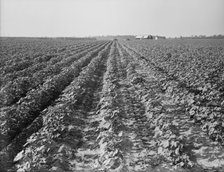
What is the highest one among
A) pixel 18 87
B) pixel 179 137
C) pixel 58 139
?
pixel 18 87

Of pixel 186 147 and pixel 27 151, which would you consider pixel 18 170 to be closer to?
pixel 27 151

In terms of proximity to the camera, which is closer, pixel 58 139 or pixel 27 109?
pixel 58 139

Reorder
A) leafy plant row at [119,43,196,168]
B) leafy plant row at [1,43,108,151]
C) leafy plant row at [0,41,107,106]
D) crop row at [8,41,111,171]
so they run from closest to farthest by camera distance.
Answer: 1. crop row at [8,41,111,171]
2. leafy plant row at [119,43,196,168]
3. leafy plant row at [1,43,108,151]
4. leafy plant row at [0,41,107,106]

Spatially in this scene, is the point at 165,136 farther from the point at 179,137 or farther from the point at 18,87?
the point at 18,87

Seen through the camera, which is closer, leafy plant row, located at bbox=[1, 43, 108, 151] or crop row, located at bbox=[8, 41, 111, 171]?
crop row, located at bbox=[8, 41, 111, 171]

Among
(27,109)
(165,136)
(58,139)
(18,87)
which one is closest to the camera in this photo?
(165,136)

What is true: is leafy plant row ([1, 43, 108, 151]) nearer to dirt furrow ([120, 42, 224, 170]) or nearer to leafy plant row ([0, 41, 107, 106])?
leafy plant row ([0, 41, 107, 106])

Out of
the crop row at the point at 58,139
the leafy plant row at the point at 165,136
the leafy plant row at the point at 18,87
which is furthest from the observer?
the leafy plant row at the point at 18,87

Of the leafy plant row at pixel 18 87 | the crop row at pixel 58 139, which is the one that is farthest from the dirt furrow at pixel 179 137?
the leafy plant row at pixel 18 87

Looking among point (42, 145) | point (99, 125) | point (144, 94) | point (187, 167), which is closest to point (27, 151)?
point (42, 145)

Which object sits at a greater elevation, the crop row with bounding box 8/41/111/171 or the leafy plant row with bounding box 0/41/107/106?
the leafy plant row with bounding box 0/41/107/106

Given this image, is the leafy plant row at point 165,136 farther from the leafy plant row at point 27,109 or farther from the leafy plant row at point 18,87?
the leafy plant row at point 18,87

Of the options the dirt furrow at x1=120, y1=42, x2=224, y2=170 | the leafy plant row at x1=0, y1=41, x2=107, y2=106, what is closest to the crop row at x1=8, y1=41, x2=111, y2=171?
the leafy plant row at x1=0, y1=41, x2=107, y2=106

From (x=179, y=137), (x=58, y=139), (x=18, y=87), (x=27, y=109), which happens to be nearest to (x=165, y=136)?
(x=179, y=137)
